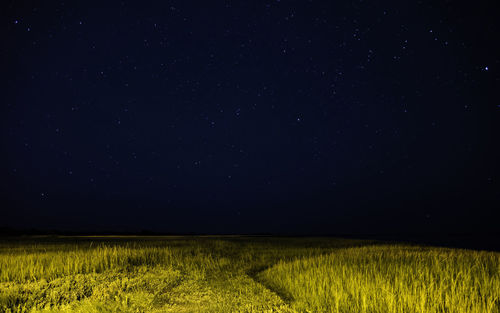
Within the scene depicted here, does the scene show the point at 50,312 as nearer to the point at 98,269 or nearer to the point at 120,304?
the point at 120,304

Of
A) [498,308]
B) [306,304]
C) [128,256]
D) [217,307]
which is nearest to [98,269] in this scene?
[128,256]

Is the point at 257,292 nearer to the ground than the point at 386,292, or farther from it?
nearer to the ground

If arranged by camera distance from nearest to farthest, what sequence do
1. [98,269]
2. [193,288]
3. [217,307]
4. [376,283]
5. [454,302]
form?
[454,302] → [217,307] → [376,283] → [193,288] → [98,269]

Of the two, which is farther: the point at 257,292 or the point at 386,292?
the point at 257,292

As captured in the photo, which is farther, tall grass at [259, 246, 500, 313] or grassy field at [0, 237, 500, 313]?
grassy field at [0, 237, 500, 313]

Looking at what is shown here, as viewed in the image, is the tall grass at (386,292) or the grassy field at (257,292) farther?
the grassy field at (257,292)

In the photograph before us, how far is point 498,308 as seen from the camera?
4.60m

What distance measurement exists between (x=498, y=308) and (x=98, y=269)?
885cm

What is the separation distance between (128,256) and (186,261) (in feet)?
6.60

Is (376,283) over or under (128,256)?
over

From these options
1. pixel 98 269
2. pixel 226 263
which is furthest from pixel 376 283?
pixel 98 269

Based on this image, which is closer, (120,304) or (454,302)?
(454,302)

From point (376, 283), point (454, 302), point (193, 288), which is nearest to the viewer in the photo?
point (454, 302)

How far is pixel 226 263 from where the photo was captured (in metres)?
9.84
